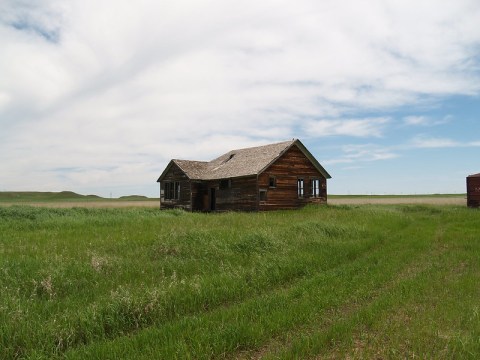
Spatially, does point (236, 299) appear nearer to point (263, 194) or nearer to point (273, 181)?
point (263, 194)

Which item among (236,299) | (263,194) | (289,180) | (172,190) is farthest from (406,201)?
(236,299)

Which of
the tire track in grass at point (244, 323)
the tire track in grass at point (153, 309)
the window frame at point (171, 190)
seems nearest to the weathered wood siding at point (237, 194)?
the window frame at point (171, 190)

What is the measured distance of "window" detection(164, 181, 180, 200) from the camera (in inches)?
1468

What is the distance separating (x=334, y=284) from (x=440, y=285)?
2227mm

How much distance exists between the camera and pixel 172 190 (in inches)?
1502

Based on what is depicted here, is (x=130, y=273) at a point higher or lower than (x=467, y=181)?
lower

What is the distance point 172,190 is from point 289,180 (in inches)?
502

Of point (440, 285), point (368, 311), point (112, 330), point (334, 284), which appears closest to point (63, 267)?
point (112, 330)

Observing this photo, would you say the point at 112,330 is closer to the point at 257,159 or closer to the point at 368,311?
the point at 368,311

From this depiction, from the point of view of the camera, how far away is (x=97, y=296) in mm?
7086

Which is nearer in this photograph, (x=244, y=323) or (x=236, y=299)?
(x=244, y=323)

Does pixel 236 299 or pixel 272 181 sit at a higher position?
pixel 272 181

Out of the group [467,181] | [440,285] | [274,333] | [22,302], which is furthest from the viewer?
[467,181]

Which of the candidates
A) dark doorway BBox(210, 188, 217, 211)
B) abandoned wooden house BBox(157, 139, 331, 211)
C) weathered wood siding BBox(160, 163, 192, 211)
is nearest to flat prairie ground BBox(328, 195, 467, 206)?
abandoned wooden house BBox(157, 139, 331, 211)
